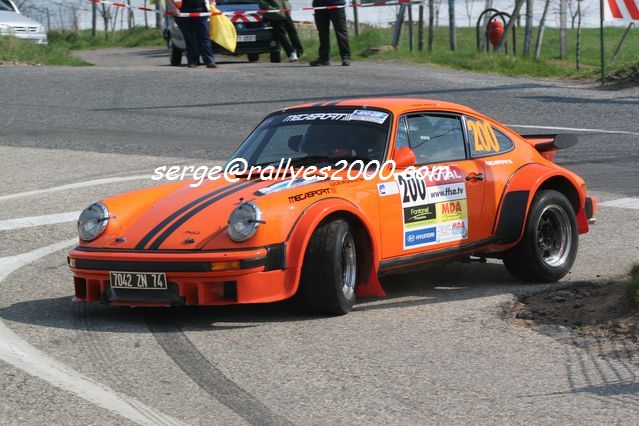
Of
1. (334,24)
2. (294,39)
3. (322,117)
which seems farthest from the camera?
(294,39)

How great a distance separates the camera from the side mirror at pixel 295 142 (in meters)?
7.57

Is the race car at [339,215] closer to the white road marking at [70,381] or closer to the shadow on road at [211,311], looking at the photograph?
the shadow on road at [211,311]

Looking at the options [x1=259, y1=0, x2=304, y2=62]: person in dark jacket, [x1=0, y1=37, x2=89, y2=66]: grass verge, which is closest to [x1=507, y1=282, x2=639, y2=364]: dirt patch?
[x1=259, y1=0, x2=304, y2=62]: person in dark jacket

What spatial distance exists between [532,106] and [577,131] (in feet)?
6.13

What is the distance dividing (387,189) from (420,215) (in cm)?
35

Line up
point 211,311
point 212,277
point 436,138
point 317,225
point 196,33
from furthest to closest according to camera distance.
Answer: point 196,33 → point 436,138 → point 211,311 → point 317,225 → point 212,277

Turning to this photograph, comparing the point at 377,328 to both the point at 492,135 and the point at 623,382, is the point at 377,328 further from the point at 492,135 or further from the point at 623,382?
the point at 492,135

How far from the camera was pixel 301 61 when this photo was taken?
23.6 meters

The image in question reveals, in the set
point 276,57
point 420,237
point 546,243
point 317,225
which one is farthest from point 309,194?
point 276,57

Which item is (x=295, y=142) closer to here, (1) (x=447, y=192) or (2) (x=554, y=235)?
(1) (x=447, y=192)

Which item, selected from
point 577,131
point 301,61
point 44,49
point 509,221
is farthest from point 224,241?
point 44,49

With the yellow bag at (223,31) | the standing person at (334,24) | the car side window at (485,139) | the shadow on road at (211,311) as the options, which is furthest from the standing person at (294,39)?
the shadow on road at (211,311)

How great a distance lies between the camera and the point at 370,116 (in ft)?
24.8

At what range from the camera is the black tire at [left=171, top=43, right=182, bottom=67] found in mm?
23327
